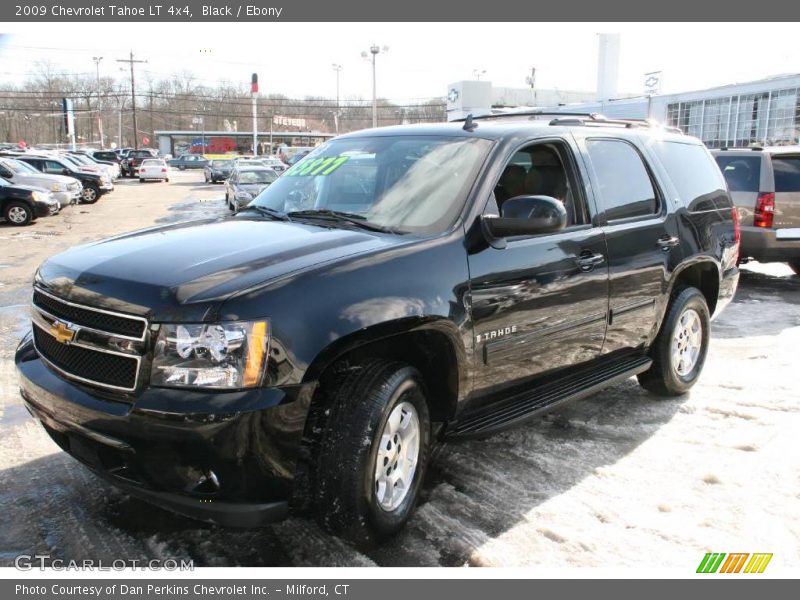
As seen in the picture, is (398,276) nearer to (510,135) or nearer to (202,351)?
(202,351)

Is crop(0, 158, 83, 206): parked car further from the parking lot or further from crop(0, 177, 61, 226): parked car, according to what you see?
the parking lot

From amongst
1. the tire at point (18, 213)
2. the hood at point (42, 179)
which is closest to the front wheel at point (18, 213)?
the tire at point (18, 213)

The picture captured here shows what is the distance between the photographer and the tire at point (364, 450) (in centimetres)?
280

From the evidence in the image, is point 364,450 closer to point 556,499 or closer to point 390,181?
point 556,499

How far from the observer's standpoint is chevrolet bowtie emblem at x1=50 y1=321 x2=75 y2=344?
9.45 feet

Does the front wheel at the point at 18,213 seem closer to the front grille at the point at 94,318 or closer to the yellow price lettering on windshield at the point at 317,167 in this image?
the yellow price lettering on windshield at the point at 317,167

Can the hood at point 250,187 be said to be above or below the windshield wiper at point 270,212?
below

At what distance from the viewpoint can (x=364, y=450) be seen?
2.80 m

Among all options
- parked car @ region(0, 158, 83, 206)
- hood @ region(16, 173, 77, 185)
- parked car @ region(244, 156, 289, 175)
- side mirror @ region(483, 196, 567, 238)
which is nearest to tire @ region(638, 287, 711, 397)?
side mirror @ region(483, 196, 567, 238)

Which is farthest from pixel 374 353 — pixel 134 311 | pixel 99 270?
pixel 99 270

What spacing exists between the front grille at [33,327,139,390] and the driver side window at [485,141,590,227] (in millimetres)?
2369

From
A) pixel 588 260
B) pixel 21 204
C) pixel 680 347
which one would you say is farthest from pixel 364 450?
pixel 21 204

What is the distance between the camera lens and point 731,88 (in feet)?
107

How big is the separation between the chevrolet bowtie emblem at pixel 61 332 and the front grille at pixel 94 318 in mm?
34
